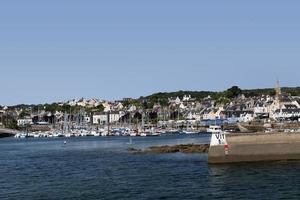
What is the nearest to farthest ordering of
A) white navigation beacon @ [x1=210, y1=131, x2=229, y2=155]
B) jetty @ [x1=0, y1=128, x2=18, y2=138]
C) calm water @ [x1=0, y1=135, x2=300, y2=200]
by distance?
1. calm water @ [x1=0, y1=135, x2=300, y2=200]
2. white navigation beacon @ [x1=210, y1=131, x2=229, y2=155]
3. jetty @ [x1=0, y1=128, x2=18, y2=138]

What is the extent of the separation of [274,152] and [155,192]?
47.7 feet

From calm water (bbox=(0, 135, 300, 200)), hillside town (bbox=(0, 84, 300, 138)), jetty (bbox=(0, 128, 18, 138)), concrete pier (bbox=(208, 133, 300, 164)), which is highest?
hillside town (bbox=(0, 84, 300, 138))

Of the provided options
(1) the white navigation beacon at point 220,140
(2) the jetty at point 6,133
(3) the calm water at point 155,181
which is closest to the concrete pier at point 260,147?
(1) the white navigation beacon at point 220,140

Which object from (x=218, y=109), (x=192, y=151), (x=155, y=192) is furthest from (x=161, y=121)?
(x=155, y=192)

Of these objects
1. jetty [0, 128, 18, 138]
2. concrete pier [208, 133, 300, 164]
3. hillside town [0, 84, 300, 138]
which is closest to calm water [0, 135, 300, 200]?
concrete pier [208, 133, 300, 164]

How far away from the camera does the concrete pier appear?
1751 inches

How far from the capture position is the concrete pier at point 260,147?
44469 millimetres

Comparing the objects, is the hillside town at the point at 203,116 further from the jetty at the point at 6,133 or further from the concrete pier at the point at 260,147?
the concrete pier at the point at 260,147

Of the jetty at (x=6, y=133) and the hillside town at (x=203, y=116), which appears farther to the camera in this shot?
the jetty at (x=6, y=133)

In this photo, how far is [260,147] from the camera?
4478 cm

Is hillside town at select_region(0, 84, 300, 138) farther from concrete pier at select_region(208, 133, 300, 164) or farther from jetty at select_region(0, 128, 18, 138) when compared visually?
concrete pier at select_region(208, 133, 300, 164)

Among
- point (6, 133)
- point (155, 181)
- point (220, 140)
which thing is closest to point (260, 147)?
point (220, 140)

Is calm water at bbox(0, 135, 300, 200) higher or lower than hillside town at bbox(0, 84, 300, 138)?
lower

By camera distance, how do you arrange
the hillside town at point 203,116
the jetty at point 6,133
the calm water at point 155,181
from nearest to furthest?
the calm water at point 155,181, the hillside town at point 203,116, the jetty at point 6,133
